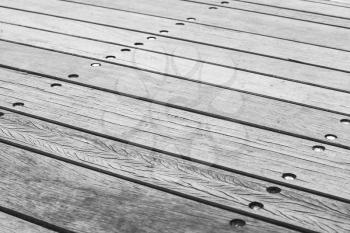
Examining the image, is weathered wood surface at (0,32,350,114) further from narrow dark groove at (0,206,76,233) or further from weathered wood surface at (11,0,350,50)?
narrow dark groove at (0,206,76,233)

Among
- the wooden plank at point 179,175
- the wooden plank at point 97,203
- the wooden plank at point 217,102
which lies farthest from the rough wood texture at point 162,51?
the wooden plank at point 97,203

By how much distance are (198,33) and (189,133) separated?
80 centimetres

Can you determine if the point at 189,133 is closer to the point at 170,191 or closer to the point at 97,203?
the point at 170,191

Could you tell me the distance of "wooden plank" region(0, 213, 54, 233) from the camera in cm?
144

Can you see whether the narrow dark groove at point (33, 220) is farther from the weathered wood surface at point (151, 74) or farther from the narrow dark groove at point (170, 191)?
the weathered wood surface at point (151, 74)

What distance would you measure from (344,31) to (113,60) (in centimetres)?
91

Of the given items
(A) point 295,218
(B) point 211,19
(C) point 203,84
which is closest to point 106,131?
(C) point 203,84

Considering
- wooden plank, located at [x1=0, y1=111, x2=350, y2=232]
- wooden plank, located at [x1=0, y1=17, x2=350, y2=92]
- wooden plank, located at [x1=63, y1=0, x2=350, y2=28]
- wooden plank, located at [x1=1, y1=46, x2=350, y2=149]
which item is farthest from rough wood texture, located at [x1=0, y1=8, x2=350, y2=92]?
wooden plank, located at [x1=0, y1=111, x2=350, y2=232]

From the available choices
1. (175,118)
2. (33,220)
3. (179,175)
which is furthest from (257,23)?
(33,220)

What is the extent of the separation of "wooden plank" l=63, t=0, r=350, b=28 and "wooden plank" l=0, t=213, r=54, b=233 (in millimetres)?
1412

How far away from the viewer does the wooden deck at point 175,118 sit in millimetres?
1521

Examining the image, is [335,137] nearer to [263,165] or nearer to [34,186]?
[263,165]

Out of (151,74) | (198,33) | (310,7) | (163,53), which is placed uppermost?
(310,7)

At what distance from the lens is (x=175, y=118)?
1.93 m
